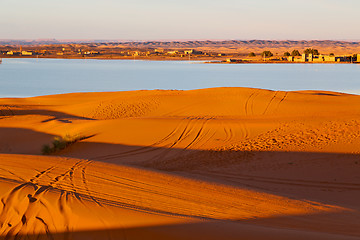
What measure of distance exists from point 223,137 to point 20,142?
732 centimetres

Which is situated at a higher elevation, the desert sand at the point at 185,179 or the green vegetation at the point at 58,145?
the desert sand at the point at 185,179

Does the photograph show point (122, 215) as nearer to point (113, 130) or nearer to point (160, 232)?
point (160, 232)

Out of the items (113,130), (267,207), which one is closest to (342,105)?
(113,130)

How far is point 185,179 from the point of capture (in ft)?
28.0

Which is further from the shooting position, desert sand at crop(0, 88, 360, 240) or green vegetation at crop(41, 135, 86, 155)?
green vegetation at crop(41, 135, 86, 155)

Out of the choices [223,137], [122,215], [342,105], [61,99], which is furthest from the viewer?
[61,99]

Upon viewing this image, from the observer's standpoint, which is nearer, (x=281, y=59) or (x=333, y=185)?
(x=333, y=185)

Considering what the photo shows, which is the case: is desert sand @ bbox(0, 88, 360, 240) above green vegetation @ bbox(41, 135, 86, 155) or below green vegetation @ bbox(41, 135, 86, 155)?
above

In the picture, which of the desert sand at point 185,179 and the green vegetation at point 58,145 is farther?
the green vegetation at point 58,145

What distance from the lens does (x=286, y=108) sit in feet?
78.0

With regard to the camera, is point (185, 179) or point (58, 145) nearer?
point (185, 179)

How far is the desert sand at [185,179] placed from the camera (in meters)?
5.28

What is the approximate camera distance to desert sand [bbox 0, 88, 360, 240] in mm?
5281

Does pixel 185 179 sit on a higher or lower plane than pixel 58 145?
higher
